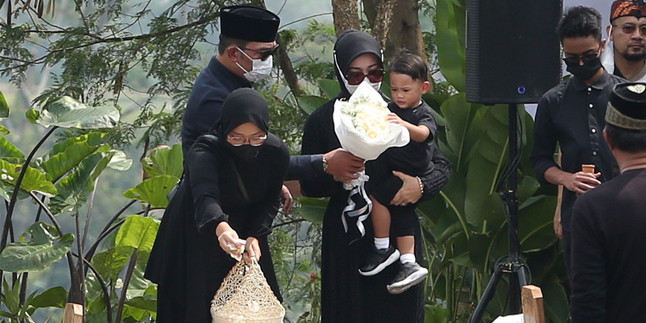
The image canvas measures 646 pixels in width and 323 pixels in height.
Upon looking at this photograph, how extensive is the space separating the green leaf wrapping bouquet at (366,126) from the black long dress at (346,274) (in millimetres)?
248

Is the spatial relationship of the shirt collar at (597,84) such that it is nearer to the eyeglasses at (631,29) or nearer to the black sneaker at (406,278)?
the eyeglasses at (631,29)

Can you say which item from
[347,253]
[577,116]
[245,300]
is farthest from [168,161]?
[245,300]

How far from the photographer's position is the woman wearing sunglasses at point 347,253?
11.5 ft

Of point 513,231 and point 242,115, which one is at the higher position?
point 242,115

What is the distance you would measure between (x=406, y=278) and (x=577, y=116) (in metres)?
0.93

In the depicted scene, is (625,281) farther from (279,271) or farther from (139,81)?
(139,81)

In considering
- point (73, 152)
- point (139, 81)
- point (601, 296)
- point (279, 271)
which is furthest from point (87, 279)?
point (601, 296)

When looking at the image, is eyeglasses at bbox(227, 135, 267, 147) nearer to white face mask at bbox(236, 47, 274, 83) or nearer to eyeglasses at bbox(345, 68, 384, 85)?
white face mask at bbox(236, 47, 274, 83)

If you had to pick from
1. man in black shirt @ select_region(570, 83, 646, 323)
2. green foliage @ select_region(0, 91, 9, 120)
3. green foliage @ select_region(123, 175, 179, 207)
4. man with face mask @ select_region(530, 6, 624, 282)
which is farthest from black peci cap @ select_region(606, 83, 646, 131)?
green foliage @ select_region(0, 91, 9, 120)

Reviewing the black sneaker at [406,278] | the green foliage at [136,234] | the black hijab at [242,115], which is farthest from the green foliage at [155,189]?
the black hijab at [242,115]

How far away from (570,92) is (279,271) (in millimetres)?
3482

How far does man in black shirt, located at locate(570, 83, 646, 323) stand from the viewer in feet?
7.76

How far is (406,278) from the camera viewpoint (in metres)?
3.42

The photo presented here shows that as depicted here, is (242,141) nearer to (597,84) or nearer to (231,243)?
(231,243)
